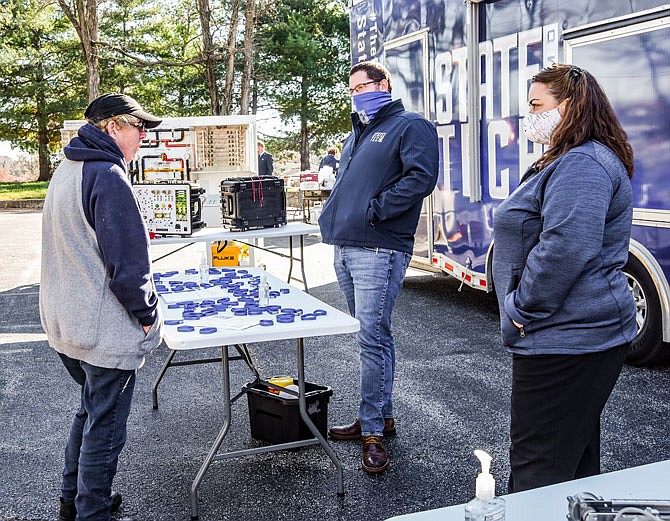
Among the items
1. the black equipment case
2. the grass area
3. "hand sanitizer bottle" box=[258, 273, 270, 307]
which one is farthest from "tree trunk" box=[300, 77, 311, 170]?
"hand sanitizer bottle" box=[258, 273, 270, 307]

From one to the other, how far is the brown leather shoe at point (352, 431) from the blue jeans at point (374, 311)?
0.30 metres

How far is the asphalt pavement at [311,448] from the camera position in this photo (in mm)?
3668

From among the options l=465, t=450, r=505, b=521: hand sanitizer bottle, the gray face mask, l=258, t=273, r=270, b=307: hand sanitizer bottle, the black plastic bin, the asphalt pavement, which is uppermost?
the gray face mask

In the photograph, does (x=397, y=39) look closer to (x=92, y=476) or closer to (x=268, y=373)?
(x=268, y=373)

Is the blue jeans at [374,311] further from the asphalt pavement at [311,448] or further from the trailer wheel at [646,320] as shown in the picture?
the trailer wheel at [646,320]

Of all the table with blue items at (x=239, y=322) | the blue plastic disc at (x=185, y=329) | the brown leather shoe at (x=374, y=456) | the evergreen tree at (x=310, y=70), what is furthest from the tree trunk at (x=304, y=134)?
the blue plastic disc at (x=185, y=329)

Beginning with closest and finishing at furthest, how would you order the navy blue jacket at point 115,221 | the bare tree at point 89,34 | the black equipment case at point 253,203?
the navy blue jacket at point 115,221 < the black equipment case at point 253,203 < the bare tree at point 89,34

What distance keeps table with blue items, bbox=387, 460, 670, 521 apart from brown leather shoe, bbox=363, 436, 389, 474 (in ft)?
7.18

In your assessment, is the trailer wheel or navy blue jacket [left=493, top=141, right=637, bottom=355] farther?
the trailer wheel

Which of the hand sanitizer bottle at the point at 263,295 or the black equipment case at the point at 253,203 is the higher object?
the black equipment case at the point at 253,203

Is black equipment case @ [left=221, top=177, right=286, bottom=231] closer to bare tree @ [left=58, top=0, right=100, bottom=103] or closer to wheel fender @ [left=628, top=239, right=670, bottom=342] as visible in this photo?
wheel fender @ [left=628, top=239, right=670, bottom=342]

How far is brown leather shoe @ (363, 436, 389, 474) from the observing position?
3902 millimetres

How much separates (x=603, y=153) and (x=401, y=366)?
372 cm

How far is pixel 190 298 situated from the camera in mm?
4242
